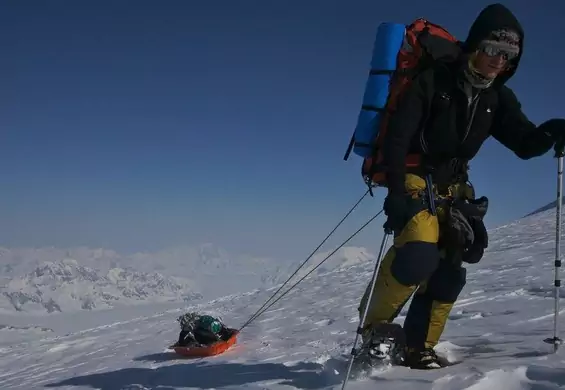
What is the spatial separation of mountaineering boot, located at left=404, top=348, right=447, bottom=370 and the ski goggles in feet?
8.29

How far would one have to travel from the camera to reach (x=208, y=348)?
7086 mm

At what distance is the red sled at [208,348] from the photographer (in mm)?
7078

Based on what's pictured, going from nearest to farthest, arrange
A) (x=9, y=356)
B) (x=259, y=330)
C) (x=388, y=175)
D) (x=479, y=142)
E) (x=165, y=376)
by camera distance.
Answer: (x=388, y=175) → (x=479, y=142) → (x=165, y=376) → (x=259, y=330) → (x=9, y=356)

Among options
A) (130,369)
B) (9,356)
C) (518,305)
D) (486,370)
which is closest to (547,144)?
(486,370)

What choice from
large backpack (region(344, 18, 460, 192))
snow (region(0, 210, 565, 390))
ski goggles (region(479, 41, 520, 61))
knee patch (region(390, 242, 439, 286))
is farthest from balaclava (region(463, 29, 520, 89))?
snow (region(0, 210, 565, 390))

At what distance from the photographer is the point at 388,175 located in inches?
153

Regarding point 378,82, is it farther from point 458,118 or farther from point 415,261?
point 415,261

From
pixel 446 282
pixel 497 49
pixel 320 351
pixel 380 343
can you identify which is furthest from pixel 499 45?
pixel 320 351

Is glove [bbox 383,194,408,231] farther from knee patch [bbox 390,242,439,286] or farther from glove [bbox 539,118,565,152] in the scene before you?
glove [bbox 539,118,565,152]

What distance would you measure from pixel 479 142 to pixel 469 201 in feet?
1.66

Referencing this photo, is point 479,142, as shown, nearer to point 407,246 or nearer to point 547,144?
point 547,144

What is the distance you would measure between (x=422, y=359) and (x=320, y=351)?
2176 mm

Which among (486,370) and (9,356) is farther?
(9,356)

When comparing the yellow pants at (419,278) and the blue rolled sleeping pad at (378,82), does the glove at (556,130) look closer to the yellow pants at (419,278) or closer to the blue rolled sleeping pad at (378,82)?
the yellow pants at (419,278)
